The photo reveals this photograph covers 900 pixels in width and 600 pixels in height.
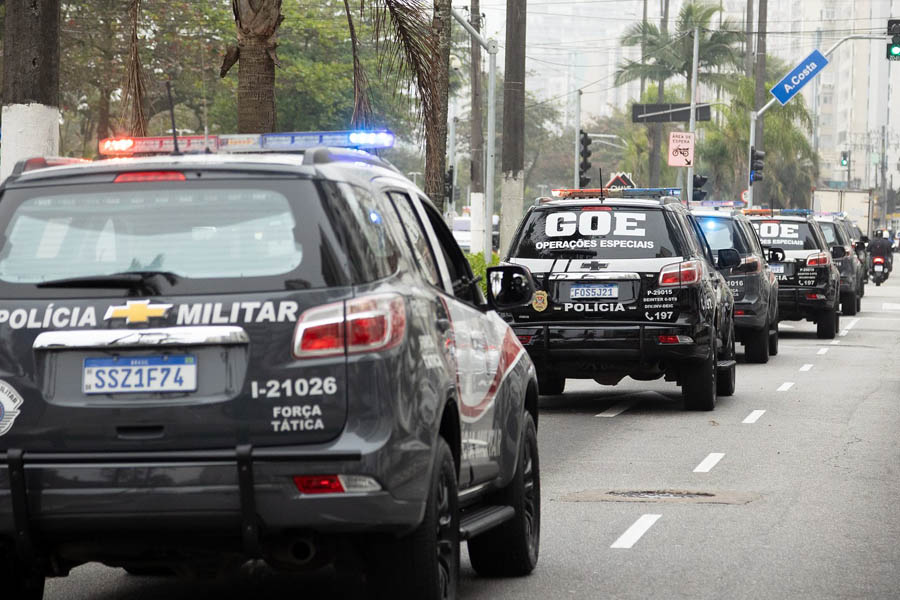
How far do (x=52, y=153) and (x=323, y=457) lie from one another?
7274 millimetres

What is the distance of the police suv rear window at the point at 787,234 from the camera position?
26.1 meters

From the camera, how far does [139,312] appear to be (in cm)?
561

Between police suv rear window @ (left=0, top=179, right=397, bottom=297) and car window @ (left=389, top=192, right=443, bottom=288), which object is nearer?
police suv rear window @ (left=0, top=179, right=397, bottom=297)

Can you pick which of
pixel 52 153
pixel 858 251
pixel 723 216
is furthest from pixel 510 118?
pixel 52 153

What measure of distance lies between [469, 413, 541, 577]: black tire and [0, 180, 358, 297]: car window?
2063 mm

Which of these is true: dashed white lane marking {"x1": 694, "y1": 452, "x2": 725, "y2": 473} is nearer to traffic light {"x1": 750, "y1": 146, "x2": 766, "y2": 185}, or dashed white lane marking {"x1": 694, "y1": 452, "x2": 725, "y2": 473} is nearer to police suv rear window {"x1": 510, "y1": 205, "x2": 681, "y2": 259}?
police suv rear window {"x1": 510, "y1": 205, "x2": 681, "y2": 259}

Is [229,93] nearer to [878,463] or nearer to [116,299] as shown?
[878,463]

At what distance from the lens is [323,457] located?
5496 millimetres

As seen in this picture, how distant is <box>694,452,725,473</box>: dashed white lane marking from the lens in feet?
38.3

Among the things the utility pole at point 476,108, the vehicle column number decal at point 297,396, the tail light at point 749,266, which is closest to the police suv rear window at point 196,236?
the vehicle column number decal at point 297,396

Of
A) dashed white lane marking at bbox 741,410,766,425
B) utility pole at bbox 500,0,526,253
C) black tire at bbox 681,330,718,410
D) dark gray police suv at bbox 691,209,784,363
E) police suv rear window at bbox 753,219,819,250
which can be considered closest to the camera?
dashed white lane marking at bbox 741,410,766,425

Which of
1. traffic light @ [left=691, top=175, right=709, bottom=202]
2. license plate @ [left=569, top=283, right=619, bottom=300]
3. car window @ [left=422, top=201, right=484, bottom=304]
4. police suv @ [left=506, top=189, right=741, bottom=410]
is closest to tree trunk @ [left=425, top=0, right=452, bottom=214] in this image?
police suv @ [left=506, top=189, right=741, bottom=410]

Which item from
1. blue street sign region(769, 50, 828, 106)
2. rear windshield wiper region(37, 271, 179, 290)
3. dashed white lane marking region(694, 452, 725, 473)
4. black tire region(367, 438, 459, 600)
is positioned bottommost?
dashed white lane marking region(694, 452, 725, 473)

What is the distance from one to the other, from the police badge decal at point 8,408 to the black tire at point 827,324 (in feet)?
72.8
